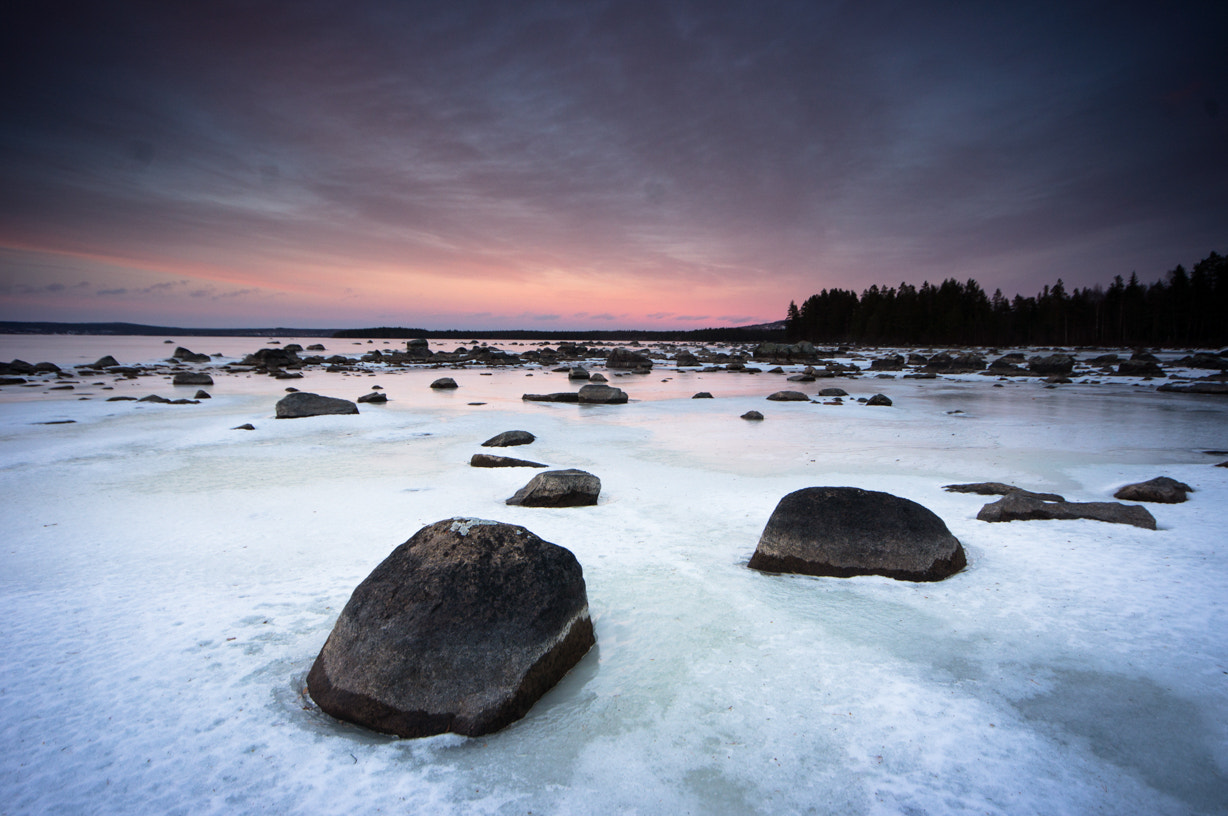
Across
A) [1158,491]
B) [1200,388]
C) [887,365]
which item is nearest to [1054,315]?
[887,365]

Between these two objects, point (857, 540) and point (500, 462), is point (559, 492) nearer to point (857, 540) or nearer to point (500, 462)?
point (500, 462)

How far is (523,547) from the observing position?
4148mm

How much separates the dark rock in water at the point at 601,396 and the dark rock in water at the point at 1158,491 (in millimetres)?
16128

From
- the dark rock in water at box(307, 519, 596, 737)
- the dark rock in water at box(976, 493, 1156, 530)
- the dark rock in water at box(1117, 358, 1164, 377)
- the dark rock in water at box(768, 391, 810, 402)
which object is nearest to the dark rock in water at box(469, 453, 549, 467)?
the dark rock in water at box(307, 519, 596, 737)

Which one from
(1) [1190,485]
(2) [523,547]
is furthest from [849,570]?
(1) [1190,485]

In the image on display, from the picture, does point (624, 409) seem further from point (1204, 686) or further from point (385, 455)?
point (1204, 686)

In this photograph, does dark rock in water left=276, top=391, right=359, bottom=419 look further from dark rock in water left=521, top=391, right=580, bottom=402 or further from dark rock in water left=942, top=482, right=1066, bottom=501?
dark rock in water left=942, top=482, right=1066, bottom=501

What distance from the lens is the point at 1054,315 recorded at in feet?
276

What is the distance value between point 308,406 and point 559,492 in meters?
11.9

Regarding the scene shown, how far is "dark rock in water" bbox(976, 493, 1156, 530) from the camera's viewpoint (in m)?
6.79

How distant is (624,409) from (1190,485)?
596 inches

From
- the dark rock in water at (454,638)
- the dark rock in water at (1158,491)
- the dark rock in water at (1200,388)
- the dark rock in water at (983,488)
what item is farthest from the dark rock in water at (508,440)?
the dark rock in water at (1200,388)

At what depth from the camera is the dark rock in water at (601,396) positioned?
74.3 ft

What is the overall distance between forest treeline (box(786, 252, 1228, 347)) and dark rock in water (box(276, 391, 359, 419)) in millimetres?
84776
